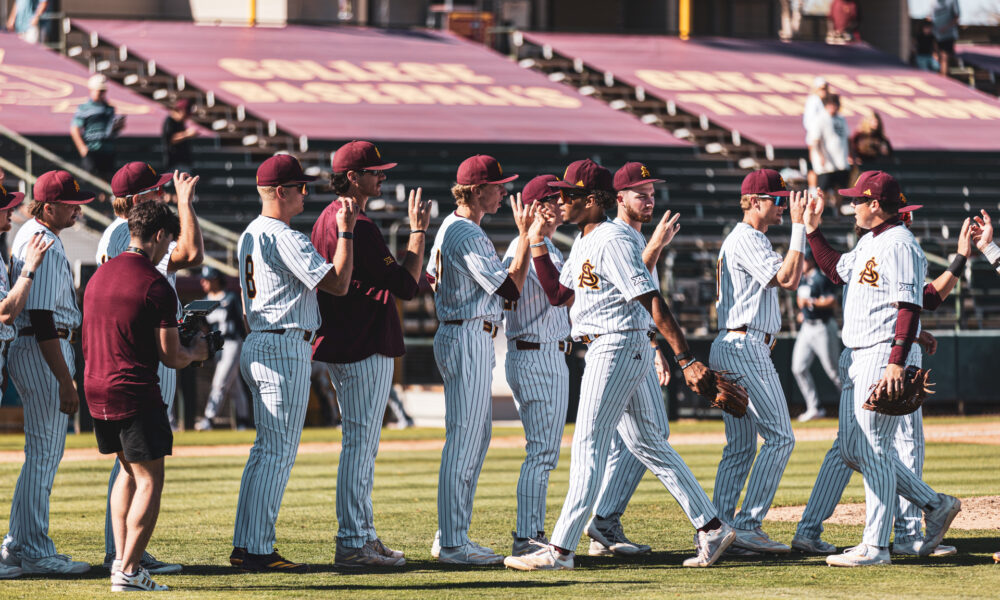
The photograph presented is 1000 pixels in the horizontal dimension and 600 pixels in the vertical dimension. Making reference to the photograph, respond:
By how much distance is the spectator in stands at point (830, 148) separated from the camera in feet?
68.9

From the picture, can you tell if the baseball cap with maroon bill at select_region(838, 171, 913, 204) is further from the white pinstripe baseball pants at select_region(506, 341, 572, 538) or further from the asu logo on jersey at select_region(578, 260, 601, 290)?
the white pinstripe baseball pants at select_region(506, 341, 572, 538)

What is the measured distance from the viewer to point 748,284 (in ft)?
26.0

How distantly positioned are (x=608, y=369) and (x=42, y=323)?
2.73 metres

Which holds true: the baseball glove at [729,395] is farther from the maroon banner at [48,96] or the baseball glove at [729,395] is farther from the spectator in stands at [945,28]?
the spectator in stands at [945,28]

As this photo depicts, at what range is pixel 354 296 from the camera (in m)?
7.40

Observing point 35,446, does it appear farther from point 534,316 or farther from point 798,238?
point 798,238

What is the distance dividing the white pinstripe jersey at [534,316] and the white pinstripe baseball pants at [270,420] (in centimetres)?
113

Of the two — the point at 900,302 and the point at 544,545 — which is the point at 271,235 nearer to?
the point at 544,545

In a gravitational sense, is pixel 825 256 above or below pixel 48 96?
above

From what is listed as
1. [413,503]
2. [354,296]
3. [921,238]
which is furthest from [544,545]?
[921,238]

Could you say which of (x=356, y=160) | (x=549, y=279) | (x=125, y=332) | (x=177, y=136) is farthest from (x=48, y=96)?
(x=125, y=332)

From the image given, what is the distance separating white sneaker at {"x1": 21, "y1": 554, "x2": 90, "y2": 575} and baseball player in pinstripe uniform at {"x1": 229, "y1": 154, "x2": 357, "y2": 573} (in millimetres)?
794

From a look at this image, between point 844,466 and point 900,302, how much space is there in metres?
1.12

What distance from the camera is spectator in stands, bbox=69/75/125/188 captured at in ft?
62.0
